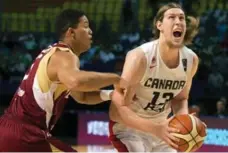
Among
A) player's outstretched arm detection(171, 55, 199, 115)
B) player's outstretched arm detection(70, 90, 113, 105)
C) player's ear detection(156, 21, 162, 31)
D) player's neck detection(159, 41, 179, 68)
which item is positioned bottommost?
player's outstretched arm detection(171, 55, 199, 115)

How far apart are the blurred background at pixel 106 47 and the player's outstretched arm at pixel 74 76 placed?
5.34 meters

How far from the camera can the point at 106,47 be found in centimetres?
1127

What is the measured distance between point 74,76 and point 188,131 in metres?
0.98

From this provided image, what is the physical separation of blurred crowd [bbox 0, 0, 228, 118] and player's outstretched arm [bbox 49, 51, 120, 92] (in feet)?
19.2

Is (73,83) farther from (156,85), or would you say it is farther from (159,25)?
(159,25)

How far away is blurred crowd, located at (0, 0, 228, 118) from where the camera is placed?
9.63 meters

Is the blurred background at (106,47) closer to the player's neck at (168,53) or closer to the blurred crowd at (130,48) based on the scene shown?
the blurred crowd at (130,48)

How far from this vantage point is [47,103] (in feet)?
10.8

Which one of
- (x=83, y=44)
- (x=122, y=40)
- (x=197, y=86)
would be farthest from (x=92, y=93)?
(x=122, y=40)

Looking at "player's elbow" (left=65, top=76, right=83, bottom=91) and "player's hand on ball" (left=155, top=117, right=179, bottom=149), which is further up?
"player's elbow" (left=65, top=76, right=83, bottom=91)

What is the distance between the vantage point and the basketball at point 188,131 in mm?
3527

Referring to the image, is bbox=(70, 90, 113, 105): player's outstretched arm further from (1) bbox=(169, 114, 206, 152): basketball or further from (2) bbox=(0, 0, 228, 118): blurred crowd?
(2) bbox=(0, 0, 228, 118): blurred crowd

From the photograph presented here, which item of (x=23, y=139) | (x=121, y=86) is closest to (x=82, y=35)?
(x=121, y=86)

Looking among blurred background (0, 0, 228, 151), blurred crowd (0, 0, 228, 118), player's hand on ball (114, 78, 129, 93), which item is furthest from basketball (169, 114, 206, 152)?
blurred crowd (0, 0, 228, 118)
